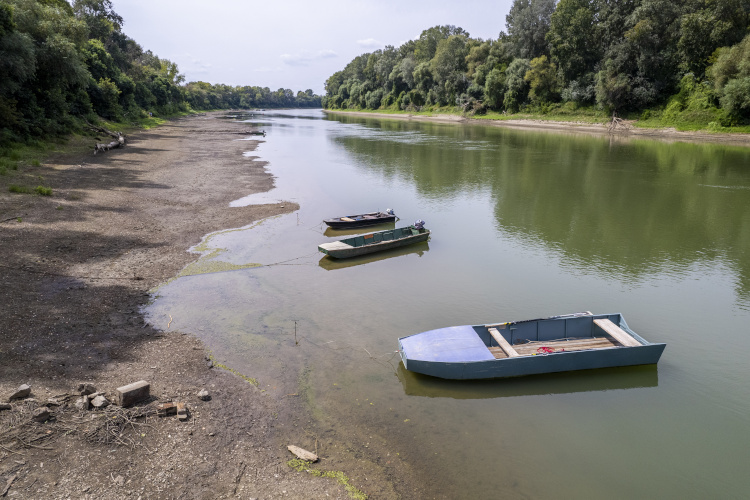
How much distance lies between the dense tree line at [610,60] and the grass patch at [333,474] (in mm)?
A: 75457

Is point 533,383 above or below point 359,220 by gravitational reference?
below

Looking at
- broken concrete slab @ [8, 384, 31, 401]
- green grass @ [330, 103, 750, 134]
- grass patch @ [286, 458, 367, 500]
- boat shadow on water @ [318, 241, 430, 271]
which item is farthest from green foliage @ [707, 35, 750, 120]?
broken concrete slab @ [8, 384, 31, 401]

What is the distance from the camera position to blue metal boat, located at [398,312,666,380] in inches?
535

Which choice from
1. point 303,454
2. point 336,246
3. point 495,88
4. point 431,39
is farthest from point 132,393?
point 431,39

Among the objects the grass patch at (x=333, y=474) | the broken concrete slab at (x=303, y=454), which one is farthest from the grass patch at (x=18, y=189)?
the grass patch at (x=333, y=474)

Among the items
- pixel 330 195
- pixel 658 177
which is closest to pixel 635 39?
pixel 658 177

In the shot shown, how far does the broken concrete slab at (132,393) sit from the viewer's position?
11.0 meters

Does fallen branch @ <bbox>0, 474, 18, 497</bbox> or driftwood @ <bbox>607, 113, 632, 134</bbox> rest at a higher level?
driftwood @ <bbox>607, 113, 632, 134</bbox>

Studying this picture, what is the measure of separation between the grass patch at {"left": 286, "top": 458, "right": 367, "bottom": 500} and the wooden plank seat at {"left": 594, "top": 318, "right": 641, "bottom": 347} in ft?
31.1

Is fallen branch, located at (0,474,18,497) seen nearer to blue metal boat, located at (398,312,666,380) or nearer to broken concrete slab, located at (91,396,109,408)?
broken concrete slab, located at (91,396,109,408)

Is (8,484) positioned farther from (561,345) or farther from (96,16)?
(96,16)

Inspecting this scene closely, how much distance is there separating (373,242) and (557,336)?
40.7 feet

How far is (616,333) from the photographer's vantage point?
48.6ft

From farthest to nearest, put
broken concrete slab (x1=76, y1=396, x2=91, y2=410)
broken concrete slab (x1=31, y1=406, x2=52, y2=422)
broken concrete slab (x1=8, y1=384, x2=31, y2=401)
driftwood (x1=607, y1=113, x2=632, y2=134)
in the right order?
driftwood (x1=607, y1=113, x2=632, y2=134) < broken concrete slab (x1=76, y1=396, x2=91, y2=410) < broken concrete slab (x1=8, y1=384, x2=31, y2=401) < broken concrete slab (x1=31, y1=406, x2=52, y2=422)
